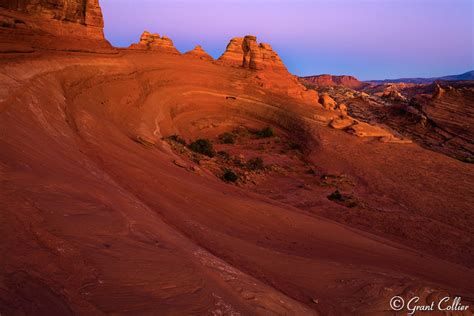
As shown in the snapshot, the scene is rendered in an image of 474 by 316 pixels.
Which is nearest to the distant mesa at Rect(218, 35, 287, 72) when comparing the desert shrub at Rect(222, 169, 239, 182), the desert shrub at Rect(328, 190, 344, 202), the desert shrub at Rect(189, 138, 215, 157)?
the desert shrub at Rect(189, 138, 215, 157)

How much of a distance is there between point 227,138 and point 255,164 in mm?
5138

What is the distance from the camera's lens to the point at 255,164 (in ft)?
53.9

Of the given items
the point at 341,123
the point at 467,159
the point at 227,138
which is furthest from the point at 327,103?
the point at 467,159

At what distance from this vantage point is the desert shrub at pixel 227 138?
20.9 meters

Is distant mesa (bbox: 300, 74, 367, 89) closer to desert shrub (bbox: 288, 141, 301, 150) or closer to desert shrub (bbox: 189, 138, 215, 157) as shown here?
desert shrub (bbox: 288, 141, 301, 150)

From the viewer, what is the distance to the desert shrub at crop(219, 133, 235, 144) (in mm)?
20891

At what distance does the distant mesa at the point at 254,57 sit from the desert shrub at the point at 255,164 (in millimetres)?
12341

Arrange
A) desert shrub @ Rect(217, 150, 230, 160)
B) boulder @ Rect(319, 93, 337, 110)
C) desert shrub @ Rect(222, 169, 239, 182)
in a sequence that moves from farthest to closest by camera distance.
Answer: boulder @ Rect(319, 93, 337, 110), desert shrub @ Rect(217, 150, 230, 160), desert shrub @ Rect(222, 169, 239, 182)

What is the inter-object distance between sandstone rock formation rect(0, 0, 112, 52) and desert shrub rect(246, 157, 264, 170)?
900cm

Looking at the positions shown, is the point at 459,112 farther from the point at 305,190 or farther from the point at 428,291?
the point at 428,291

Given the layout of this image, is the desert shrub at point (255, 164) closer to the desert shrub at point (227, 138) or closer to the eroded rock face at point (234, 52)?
the desert shrub at point (227, 138)

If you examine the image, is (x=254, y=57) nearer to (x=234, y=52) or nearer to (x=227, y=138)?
(x=234, y=52)

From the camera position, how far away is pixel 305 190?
13.7 metres

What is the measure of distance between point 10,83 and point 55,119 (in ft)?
4.73
